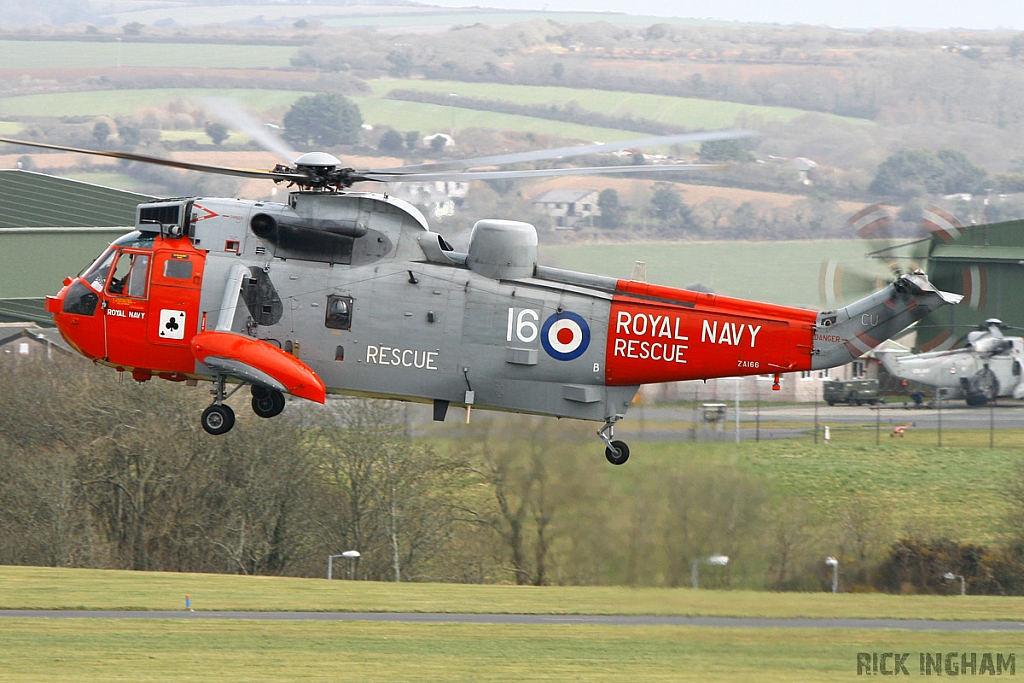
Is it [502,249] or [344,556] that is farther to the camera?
[344,556]

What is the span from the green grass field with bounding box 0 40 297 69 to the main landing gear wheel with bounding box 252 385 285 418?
10827cm

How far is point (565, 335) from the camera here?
16.0 meters

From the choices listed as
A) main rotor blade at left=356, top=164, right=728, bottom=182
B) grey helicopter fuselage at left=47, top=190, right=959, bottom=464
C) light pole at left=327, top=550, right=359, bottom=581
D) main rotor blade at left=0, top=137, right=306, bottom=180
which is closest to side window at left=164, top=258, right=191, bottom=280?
grey helicopter fuselage at left=47, top=190, right=959, bottom=464

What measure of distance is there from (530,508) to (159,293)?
38.0 ft

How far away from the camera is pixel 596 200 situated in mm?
58656

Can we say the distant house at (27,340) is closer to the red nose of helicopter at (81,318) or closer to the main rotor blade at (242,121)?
the red nose of helicopter at (81,318)

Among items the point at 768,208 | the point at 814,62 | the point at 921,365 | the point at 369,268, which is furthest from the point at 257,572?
the point at 814,62

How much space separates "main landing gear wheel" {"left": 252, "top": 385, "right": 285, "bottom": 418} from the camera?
16.7 meters

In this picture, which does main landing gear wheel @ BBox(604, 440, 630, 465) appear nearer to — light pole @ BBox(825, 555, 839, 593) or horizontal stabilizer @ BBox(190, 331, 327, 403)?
horizontal stabilizer @ BBox(190, 331, 327, 403)

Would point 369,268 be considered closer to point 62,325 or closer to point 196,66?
point 62,325

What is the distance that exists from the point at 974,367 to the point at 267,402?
3520 cm

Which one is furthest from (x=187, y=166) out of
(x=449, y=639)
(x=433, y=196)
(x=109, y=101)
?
(x=109, y=101)

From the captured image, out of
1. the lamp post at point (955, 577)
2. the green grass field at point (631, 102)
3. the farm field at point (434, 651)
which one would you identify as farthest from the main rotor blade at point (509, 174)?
the green grass field at point (631, 102)

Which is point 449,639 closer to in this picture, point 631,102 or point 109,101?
point 631,102
